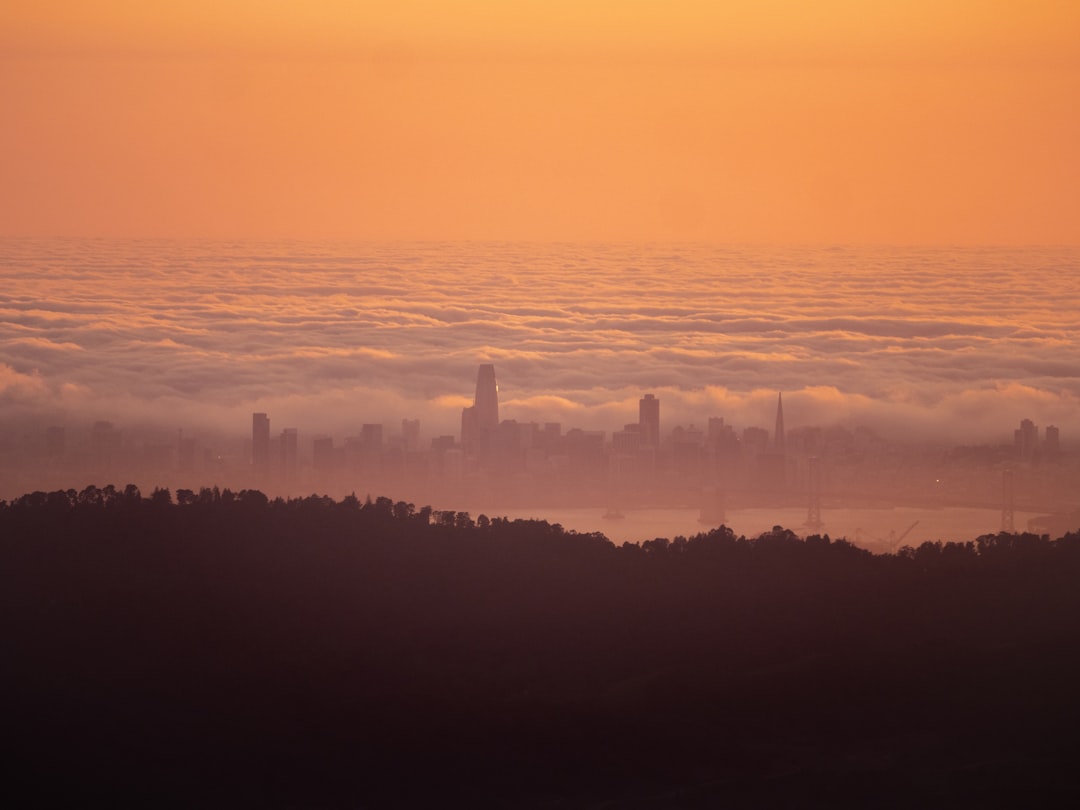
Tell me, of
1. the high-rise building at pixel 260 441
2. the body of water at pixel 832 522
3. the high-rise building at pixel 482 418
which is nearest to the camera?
the body of water at pixel 832 522

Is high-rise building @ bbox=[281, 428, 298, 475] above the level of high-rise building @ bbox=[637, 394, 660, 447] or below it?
below

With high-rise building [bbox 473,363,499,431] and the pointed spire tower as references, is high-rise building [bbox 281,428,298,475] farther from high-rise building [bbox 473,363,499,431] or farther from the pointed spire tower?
the pointed spire tower

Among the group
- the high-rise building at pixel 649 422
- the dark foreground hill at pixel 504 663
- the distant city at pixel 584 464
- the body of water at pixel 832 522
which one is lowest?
the dark foreground hill at pixel 504 663

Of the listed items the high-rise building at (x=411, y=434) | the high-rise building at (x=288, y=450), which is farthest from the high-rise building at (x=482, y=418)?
the high-rise building at (x=288, y=450)

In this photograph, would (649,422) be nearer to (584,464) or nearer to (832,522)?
(584,464)

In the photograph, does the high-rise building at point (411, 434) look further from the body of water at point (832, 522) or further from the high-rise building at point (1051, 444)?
the high-rise building at point (1051, 444)

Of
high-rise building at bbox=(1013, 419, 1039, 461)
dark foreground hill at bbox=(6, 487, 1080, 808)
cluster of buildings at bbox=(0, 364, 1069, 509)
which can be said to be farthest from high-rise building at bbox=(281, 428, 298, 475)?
high-rise building at bbox=(1013, 419, 1039, 461)

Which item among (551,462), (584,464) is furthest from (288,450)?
(584,464)
